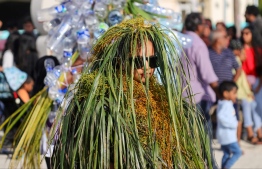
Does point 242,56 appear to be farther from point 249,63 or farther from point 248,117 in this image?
point 248,117

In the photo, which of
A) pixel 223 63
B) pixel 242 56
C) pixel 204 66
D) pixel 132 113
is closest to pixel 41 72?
pixel 204 66

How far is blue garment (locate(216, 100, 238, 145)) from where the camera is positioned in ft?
27.2

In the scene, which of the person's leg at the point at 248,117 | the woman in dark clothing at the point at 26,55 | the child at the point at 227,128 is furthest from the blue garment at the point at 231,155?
the woman in dark clothing at the point at 26,55

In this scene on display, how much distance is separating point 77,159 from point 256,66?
7777 millimetres

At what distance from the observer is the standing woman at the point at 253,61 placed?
34.7 ft

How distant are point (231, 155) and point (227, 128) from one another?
0.30 metres

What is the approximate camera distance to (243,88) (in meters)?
10.6

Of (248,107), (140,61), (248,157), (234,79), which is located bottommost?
(248,157)

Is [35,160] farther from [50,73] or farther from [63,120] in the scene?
[63,120]

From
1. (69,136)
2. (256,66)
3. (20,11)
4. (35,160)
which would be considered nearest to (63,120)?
(69,136)

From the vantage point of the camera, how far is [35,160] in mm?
5559

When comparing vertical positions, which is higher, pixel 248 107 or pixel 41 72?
pixel 41 72

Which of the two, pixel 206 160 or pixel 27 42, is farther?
pixel 27 42

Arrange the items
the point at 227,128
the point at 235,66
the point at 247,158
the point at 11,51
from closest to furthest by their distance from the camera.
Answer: the point at 227,128 → the point at 247,158 → the point at 235,66 → the point at 11,51
